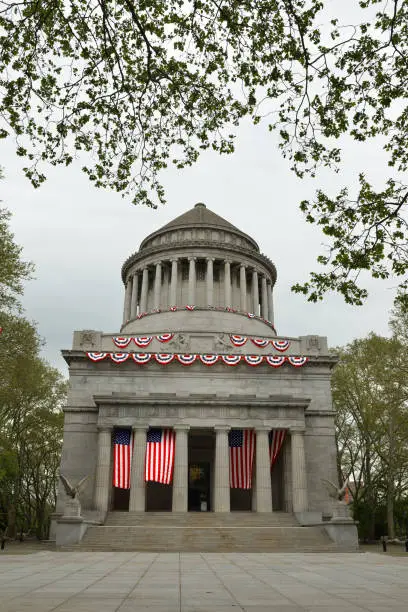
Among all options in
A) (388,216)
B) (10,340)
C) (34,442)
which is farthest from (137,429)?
(388,216)

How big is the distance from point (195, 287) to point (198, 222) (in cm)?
822

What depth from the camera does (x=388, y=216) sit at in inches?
427

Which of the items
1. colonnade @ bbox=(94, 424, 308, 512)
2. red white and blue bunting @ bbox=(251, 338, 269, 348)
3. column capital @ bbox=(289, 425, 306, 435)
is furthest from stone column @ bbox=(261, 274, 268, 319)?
colonnade @ bbox=(94, 424, 308, 512)

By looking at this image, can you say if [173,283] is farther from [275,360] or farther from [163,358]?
[275,360]

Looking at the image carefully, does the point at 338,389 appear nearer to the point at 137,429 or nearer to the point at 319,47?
the point at 137,429

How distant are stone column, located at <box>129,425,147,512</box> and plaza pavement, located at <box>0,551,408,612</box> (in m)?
16.9

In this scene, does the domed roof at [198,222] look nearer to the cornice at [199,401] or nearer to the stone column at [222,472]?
the cornice at [199,401]

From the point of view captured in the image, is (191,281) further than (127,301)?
No

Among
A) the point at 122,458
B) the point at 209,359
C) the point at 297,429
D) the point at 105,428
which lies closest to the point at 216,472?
the point at 297,429

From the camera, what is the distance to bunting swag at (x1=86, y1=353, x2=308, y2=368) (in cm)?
3761

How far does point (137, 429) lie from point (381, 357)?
1984 cm

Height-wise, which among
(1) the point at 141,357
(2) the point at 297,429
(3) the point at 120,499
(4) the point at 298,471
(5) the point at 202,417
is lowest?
(3) the point at 120,499

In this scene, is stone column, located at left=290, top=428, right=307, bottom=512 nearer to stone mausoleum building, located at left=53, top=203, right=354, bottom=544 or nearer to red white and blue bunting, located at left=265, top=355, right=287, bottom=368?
stone mausoleum building, located at left=53, top=203, right=354, bottom=544

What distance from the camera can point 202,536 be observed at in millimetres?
26656
